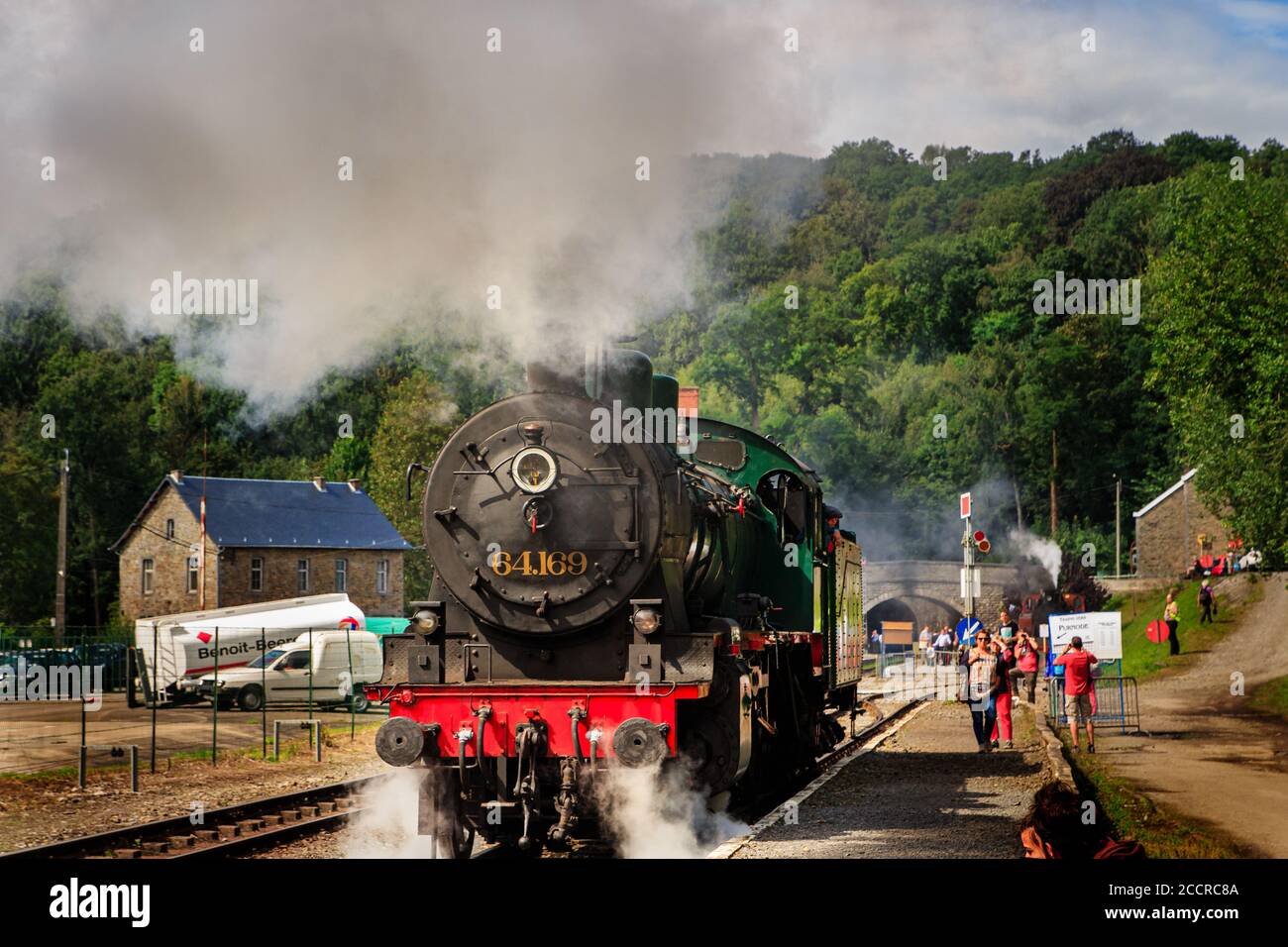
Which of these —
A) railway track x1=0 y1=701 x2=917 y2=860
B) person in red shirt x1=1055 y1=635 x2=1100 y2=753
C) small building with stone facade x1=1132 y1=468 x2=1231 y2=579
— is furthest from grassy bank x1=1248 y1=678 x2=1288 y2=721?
small building with stone facade x1=1132 y1=468 x2=1231 y2=579

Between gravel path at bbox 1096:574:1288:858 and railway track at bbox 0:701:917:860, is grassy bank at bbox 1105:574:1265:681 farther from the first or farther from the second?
railway track at bbox 0:701:917:860

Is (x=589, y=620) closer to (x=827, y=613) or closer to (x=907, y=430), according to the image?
(x=827, y=613)

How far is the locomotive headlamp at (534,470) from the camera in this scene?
1003cm

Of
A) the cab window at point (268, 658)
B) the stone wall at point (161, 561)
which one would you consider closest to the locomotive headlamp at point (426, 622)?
the cab window at point (268, 658)

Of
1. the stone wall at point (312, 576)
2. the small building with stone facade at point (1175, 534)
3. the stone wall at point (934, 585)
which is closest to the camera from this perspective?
the stone wall at point (312, 576)

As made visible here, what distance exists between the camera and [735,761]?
33.5ft

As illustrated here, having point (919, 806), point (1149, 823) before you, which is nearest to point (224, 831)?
point (919, 806)

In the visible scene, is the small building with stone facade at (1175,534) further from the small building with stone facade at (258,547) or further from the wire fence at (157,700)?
the wire fence at (157,700)

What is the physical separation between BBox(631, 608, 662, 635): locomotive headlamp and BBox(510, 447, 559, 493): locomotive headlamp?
1129 mm

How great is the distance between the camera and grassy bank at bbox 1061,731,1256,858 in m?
10.2

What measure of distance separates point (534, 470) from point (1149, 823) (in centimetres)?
629

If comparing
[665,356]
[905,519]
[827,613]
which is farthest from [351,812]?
[905,519]

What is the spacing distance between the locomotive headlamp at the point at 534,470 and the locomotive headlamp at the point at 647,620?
3.70ft
